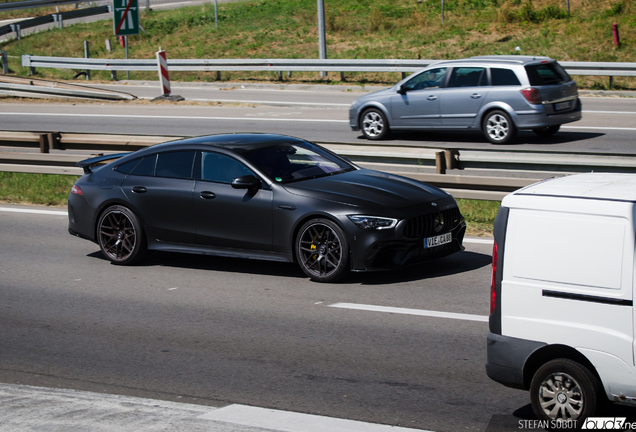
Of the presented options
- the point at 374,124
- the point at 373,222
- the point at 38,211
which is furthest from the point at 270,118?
the point at 373,222

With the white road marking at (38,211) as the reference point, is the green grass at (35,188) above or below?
above

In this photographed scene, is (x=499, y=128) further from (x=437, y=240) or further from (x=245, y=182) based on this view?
(x=245, y=182)

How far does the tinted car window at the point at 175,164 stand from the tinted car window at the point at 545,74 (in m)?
9.13

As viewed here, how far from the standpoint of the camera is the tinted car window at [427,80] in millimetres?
17312

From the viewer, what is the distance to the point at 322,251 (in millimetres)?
8242

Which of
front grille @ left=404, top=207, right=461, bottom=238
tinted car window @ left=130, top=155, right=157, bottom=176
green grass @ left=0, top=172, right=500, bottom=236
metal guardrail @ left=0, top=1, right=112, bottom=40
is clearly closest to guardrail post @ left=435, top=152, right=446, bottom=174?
green grass @ left=0, top=172, right=500, bottom=236

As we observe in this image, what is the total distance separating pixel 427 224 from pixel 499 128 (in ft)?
29.2

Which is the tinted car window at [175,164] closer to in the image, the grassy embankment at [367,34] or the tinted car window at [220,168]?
the tinted car window at [220,168]

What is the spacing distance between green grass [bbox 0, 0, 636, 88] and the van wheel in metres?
22.2

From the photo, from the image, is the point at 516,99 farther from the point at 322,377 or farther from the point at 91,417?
the point at 91,417

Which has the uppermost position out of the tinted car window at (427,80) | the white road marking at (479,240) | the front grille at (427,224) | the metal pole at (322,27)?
the metal pole at (322,27)

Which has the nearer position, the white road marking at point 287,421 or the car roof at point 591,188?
the car roof at point 591,188

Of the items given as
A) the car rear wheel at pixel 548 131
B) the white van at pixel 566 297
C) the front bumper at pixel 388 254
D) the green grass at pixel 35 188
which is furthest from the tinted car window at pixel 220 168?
the car rear wheel at pixel 548 131

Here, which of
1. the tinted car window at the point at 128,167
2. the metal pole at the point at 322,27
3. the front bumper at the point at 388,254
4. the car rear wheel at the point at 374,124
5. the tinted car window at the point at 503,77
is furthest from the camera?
the metal pole at the point at 322,27
